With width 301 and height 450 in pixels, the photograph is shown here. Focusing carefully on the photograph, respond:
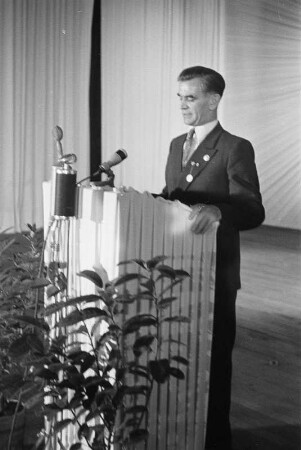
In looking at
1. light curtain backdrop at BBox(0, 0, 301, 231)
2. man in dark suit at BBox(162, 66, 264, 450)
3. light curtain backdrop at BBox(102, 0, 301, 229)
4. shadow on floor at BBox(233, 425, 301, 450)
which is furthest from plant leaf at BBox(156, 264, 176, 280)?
light curtain backdrop at BBox(0, 0, 301, 231)

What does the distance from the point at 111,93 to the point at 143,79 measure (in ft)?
1.26

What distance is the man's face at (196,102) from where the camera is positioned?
204 cm

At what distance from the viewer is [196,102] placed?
206 cm

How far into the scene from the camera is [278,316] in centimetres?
438

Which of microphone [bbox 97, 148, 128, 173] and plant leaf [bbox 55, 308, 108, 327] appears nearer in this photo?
plant leaf [bbox 55, 308, 108, 327]

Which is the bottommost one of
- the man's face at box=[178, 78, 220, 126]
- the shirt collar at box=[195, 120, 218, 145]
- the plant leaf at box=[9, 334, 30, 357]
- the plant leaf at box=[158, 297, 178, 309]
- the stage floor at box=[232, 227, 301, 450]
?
the stage floor at box=[232, 227, 301, 450]

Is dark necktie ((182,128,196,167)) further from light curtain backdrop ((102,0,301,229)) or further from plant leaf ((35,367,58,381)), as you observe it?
light curtain backdrop ((102,0,301,229))

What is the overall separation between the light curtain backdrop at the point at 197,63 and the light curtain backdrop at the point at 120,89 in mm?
13

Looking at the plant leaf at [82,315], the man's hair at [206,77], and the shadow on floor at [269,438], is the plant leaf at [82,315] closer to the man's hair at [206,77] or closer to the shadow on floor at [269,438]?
the man's hair at [206,77]

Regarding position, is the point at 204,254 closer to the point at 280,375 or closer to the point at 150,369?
the point at 150,369

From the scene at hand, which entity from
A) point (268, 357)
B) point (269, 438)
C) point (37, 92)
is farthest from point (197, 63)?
point (269, 438)

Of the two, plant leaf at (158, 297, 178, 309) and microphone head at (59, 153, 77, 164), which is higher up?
microphone head at (59, 153, 77, 164)

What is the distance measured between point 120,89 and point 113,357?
5818 mm

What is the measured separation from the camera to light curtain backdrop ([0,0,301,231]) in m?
6.89
